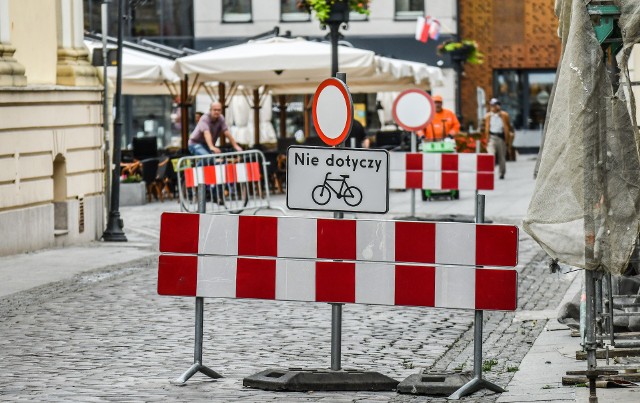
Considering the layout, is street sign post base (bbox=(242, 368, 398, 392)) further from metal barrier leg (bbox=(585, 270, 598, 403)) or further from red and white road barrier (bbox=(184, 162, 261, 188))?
red and white road barrier (bbox=(184, 162, 261, 188))

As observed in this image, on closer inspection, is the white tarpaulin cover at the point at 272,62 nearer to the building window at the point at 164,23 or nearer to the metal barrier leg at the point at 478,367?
the metal barrier leg at the point at 478,367

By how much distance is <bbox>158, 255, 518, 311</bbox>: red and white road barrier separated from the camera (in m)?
8.77

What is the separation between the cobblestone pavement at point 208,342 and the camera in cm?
909

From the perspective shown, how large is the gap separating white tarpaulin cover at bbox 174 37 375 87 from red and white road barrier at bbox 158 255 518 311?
64.6 feet

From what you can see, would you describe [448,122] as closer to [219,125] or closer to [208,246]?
[219,125]

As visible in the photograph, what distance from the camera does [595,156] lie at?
843 cm

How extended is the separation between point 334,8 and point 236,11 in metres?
28.9

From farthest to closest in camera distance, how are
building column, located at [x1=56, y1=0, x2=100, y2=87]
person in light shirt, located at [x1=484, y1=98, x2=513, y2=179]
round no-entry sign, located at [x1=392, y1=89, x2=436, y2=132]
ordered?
person in light shirt, located at [x1=484, y1=98, x2=513, y2=179] < round no-entry sign, located at [x1=392, y1=89, x2=436, y2=132] < building column, located at [x1=56, y1=0, x2=100, y2=87]

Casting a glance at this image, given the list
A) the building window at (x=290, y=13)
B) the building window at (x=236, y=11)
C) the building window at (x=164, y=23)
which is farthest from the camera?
the building window at (x=236, y=11)

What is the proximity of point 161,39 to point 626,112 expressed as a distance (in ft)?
147

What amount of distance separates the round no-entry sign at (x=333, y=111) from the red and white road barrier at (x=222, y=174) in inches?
419

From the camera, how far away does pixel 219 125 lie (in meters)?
28.0

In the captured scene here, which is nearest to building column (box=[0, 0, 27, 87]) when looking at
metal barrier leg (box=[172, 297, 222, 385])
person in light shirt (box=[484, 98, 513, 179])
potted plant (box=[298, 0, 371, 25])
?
potted plant (box=[298, 0, 371, 25])

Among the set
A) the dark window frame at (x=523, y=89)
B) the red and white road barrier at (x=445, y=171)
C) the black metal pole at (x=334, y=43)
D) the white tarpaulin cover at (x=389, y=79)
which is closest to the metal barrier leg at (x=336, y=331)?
the red and white road barrier at (x=445, y=171)
